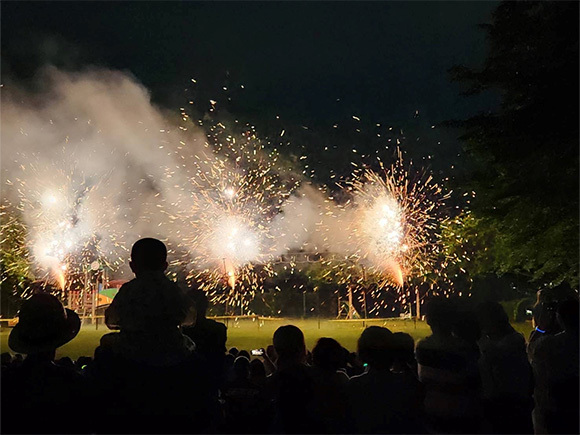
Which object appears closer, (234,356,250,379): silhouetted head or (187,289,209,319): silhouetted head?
(234,356,250,379): silhouetted head

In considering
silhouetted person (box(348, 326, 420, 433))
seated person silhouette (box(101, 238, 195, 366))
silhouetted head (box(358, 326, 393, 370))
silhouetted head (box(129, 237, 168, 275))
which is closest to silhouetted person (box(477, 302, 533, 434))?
silhouetted person (box(348, 326, 420, 433))

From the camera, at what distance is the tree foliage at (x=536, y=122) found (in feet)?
32.0

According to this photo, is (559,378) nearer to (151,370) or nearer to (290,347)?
(290,347)

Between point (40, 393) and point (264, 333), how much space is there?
1092 inches

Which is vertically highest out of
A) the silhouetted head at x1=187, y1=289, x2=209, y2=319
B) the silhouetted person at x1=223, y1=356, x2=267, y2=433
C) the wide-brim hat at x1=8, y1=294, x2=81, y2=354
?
the silhouetted head at x1=187, y1=289, x2=209, y2=319

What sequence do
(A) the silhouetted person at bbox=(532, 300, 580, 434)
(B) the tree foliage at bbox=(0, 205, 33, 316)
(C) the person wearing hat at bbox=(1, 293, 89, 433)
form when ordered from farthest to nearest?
(B) the tree foliage at bbox=(0, 205, 33, 316)
(A) the silhouetted person at bbox=(532, 300, 580, 434)
(C) the person wearing hat at bbox=(1, 293, 89, 433)

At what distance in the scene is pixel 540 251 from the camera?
1224 cm

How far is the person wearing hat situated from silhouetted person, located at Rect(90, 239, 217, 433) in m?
0.12

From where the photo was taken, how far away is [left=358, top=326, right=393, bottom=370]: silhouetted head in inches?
153

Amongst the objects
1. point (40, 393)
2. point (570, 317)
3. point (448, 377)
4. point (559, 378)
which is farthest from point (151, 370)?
point (570, 317)

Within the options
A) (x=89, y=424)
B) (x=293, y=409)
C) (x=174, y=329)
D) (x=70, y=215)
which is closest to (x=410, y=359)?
(x=293, y=409)

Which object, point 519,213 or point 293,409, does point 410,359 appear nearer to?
point 293,409

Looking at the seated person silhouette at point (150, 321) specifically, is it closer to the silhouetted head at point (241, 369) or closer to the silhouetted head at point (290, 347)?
the silhouetted head at point (290, 347)

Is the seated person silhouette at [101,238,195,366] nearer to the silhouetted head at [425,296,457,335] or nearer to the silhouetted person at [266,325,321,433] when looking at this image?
the silhouetted person at [266,325,321,433]
